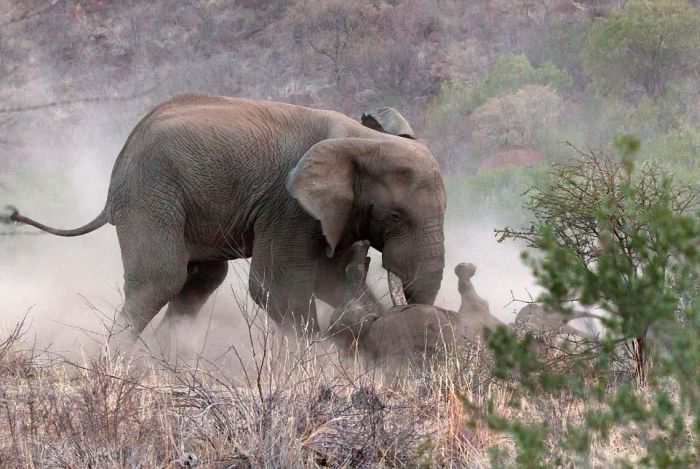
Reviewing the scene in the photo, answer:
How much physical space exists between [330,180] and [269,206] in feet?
1.82

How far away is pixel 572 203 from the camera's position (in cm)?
786

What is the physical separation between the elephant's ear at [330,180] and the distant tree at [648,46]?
2157 cm

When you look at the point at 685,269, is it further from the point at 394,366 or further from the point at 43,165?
the point at 43,165

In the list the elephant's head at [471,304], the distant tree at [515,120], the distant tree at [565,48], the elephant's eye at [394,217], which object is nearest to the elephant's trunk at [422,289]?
the elephant's head at [471,304]

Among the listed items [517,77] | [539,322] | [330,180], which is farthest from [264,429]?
[517,77]

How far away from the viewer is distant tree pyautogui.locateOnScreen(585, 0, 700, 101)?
95.7 ft

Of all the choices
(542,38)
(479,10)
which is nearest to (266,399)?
(542,38)

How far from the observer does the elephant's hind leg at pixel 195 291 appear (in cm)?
963

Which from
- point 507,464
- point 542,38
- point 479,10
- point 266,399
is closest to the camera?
point 507,464

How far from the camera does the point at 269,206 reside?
870 cm

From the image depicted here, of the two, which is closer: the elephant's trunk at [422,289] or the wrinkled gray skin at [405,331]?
the wrinkled gray skin at [405,331]

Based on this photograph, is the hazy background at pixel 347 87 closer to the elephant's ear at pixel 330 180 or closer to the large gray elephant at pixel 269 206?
the large gray elephant at pixel 269 206

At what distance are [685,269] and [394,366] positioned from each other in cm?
406

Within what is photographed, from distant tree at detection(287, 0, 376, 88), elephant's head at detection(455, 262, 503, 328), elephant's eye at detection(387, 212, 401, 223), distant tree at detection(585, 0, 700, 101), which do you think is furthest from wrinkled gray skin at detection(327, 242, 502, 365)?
distant tree at detection(287, 0, 376, 88)
